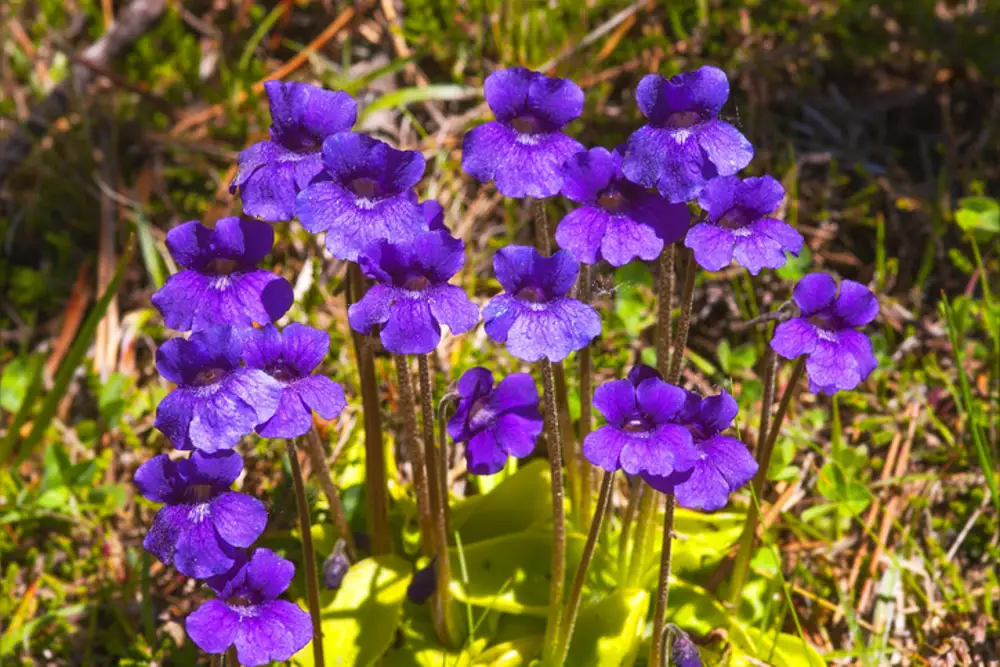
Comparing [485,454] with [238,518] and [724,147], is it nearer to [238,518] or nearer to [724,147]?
[238,518]

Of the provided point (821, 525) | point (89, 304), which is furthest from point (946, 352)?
point (89, 304)

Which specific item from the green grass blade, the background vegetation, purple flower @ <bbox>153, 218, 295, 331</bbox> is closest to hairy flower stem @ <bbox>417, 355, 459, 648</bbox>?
the background vegetation

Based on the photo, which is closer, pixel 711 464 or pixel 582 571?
pixel 711 464

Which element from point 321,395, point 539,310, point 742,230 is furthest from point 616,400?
point 321,395

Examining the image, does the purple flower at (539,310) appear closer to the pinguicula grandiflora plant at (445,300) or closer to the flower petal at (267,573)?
the pinguicula grandiflora plant at (445,300)

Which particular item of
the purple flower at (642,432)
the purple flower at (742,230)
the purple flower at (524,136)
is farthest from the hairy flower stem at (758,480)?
the purple flower at (524,136)
